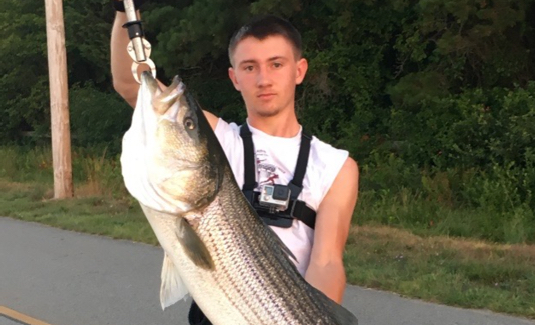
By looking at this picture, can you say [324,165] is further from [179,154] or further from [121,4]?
[121,4]

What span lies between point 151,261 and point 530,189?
5736mm

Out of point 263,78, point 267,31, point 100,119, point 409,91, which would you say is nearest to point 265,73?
point 263,78

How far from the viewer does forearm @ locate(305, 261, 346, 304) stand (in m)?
2.53

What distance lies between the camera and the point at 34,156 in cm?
1942

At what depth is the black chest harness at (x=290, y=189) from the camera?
2557 millimetres

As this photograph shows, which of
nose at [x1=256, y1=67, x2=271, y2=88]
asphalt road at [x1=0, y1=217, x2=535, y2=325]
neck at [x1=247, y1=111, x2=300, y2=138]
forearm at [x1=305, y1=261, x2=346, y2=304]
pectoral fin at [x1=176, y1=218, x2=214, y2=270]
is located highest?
nose at [x1=256, y1=67, x2=271, y2=88]

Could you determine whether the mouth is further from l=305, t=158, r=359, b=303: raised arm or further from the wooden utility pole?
the wooden utility pole

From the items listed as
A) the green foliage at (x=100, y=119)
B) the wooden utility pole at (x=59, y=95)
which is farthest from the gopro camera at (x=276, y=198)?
the green foliage at (x=100, y=119)

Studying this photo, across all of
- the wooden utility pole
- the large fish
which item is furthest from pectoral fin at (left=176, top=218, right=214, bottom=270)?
the wooden utility pole

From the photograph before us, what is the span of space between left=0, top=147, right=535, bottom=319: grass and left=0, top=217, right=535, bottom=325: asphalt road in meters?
0.25

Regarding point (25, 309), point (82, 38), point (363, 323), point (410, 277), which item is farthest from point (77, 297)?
point (82, 38)

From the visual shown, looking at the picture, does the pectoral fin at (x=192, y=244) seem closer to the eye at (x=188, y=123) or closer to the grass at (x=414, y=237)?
the eye at (x=188, y=123)

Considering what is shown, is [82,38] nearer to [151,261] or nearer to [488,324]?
[151,261]

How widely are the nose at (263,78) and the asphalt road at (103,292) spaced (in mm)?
3351
